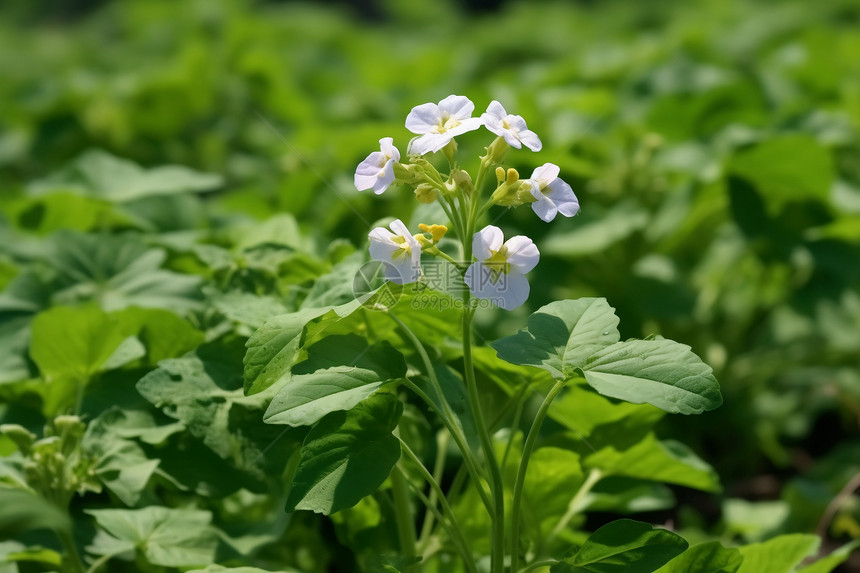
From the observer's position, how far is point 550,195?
96 cm

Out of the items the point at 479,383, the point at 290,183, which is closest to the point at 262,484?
the point at 479,383

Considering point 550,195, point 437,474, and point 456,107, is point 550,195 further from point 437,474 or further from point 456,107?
point 437,474

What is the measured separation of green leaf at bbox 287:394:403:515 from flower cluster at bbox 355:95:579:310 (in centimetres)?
18

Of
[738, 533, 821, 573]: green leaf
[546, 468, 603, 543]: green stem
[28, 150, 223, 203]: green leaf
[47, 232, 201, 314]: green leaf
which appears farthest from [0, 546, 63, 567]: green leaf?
[28, 150, 223, 203]: green leaf

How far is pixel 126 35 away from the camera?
220 inches

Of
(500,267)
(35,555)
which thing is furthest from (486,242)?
(35,555)

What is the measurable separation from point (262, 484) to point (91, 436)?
25 centimetres

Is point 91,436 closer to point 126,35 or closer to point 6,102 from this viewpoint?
point 6,102

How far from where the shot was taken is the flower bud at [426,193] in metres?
0.94

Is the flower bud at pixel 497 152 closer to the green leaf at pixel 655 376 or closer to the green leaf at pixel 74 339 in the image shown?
the green leaf at pixel 655 376

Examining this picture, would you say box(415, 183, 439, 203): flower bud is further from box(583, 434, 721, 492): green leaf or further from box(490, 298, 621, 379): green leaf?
box(583, 434, 721, 492): green leaf

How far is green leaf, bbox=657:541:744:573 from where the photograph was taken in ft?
3.24

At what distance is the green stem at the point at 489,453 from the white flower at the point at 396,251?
0.09 meters

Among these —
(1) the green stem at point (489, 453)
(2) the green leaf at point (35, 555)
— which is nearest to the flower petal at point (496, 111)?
(1) the green stem at point (489, 453)
